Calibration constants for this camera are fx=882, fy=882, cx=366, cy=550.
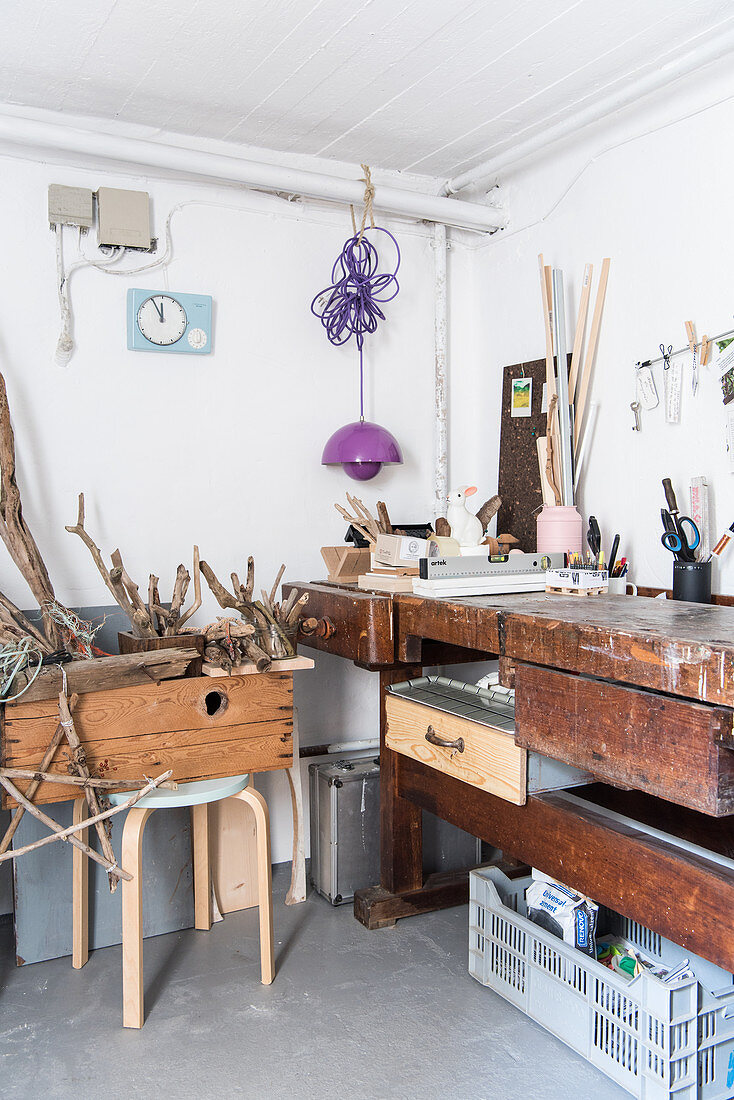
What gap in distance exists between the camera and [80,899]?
2498mm

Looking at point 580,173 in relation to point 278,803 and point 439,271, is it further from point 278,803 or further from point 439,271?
point 278,803

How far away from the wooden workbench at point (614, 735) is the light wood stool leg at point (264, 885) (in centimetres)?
45

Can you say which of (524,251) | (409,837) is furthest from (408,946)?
(524,251)

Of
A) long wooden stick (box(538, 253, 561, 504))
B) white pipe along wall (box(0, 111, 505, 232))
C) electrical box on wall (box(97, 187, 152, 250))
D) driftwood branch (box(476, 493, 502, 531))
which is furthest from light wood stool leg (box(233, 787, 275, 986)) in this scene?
white pipe along wall (box(0, 111, 505, 232))

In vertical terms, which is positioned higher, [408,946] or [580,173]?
[580,173]

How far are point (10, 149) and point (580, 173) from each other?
5.96 feet

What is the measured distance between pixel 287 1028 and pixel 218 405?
6.32ft

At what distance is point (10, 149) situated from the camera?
2697mm

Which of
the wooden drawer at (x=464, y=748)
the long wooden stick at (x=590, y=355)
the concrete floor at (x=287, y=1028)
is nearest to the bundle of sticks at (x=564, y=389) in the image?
the long wooden stick at (x=590, y=355)

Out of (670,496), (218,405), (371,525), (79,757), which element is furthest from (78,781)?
(670,496)

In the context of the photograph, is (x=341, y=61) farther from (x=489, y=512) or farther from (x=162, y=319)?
(x=489, y=512)

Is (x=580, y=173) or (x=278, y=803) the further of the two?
(x=278, y=803)

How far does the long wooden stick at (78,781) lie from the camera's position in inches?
82.4

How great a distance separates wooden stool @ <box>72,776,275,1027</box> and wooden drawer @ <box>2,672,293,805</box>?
A: 58 mm
